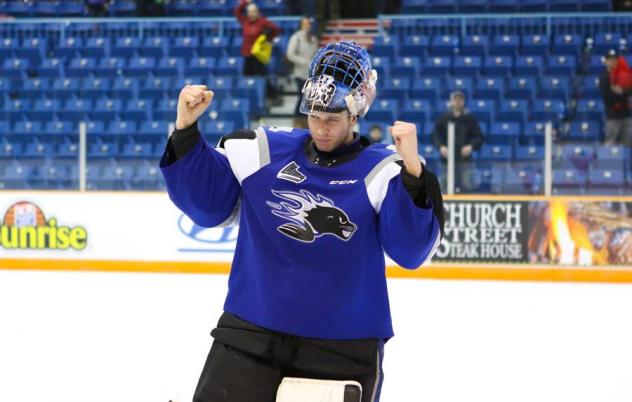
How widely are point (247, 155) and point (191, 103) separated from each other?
190 mm

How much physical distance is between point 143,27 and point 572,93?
5.37 m

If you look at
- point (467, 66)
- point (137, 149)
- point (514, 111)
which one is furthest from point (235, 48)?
point (514, 111)

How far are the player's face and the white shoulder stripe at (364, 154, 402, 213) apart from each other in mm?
122

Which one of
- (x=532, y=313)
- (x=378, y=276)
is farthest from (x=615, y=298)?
(x=378, y=276)

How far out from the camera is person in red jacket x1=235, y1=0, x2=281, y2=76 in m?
11.9

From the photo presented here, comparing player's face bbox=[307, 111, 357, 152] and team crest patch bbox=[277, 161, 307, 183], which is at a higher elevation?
player's face bbox=[307, 111, 357, 152]

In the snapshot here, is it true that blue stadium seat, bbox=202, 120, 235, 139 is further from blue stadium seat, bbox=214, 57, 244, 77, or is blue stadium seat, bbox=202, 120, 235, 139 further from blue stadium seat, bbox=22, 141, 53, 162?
blue stadium seat, bbox=214, 57, 244, 77

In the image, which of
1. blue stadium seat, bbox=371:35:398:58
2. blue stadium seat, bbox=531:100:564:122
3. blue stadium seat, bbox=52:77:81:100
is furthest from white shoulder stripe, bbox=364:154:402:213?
blue stadium seat, bbox=52:77:81:100

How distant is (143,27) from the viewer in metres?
13.4

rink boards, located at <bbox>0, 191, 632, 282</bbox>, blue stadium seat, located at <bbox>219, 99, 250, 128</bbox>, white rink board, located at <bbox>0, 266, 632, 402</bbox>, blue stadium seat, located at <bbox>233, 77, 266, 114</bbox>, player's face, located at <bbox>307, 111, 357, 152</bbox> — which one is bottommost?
white rink board, located at <bbox>0, 266, 632, 402</bbox>

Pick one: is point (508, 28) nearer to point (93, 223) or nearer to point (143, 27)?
point (143, 27)

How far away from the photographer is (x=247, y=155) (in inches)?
103

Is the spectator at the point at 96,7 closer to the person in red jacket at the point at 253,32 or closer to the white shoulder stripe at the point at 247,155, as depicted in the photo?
the person in red jacket at the point at 253,32

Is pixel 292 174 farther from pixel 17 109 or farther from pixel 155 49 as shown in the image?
pixel 155 49
